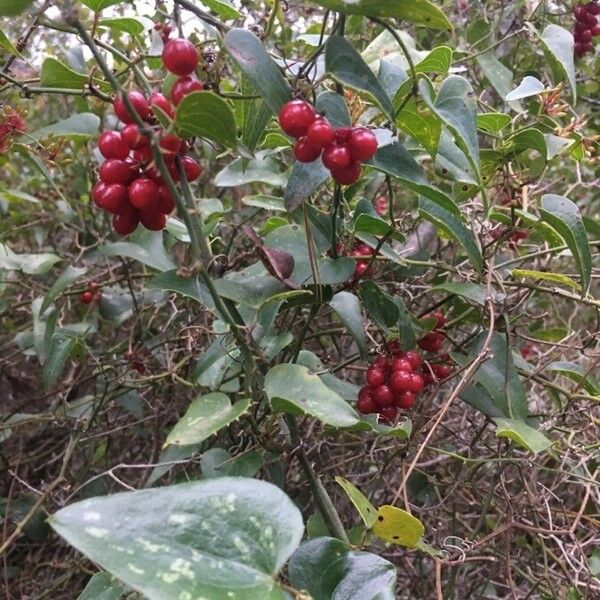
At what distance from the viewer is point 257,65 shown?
0.60 m

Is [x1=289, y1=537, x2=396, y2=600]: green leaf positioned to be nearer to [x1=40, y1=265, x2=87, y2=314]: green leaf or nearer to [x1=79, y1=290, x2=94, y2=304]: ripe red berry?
[x1=40, y1=265, x2=87, y2=314]: green leaf

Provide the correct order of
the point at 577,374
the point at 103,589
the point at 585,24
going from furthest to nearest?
the point at 585,24, the point at 577,374, the point at 103,589

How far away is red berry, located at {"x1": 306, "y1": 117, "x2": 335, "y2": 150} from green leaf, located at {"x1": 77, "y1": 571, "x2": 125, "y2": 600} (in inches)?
19.2

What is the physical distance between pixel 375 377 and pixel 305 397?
0.25 m

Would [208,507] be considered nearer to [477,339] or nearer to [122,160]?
[122,160]

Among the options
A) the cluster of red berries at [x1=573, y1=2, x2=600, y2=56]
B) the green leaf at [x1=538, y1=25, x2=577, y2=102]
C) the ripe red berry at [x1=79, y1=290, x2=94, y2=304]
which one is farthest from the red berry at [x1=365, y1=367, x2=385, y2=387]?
the cluster of red berries at [x1=573, y1=2, x2=600, y2=56]

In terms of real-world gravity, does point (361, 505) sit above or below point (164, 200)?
below

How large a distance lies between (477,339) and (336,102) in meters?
0.38

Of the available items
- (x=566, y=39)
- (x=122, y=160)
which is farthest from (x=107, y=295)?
(x=566, y=39)

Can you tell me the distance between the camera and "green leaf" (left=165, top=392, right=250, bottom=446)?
576 millimetres

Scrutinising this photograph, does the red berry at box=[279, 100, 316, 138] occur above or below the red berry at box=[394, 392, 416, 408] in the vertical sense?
above

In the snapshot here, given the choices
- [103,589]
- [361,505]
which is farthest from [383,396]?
[103,589]

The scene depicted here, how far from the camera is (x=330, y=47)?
62cm

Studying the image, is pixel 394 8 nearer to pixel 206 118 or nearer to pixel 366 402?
pixel 206 118
